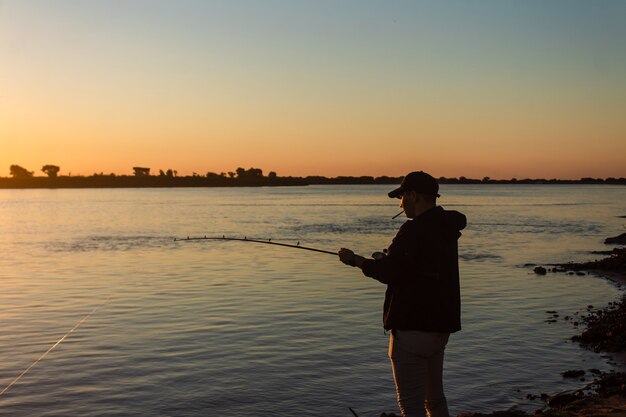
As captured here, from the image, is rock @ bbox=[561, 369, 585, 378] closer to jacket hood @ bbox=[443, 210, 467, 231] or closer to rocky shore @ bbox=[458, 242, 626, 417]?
rocky shore @ bbox=[458, 242, 626, 417]

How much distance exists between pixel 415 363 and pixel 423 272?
70 cm

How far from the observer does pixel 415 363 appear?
502cm

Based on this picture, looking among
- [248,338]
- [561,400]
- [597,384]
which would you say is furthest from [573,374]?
[248,338]

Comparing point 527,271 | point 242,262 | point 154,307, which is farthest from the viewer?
point 242,262

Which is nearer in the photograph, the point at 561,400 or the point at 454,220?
the point at 454,220

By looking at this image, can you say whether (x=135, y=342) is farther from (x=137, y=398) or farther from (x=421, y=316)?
(x=421, y=316)

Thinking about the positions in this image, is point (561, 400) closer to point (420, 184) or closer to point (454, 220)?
point (454, 220)

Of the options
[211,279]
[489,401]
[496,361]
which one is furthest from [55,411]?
[211,279]

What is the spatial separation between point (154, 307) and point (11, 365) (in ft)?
20.4

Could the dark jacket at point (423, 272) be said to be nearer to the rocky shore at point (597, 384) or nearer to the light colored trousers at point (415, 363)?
the light colored trousers at point (415, 363)

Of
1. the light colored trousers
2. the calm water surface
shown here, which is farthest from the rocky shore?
the light colored trousers

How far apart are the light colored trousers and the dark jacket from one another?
8 centimetres

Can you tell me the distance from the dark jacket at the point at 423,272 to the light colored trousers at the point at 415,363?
8cm

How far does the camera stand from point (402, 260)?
4.87 m
